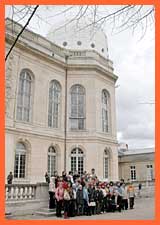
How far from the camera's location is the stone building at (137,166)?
121ft

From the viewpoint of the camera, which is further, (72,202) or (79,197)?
(79,197)

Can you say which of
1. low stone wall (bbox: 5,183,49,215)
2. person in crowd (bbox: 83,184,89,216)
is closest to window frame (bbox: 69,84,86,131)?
low stone wall (bbox: 5,183,49,215)

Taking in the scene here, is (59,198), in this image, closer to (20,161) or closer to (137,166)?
(20,161)

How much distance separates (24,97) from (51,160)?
468cm

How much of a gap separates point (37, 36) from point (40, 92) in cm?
407

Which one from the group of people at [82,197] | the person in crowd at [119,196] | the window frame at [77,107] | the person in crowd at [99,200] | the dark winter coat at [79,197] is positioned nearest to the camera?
the group of people at [82,197]

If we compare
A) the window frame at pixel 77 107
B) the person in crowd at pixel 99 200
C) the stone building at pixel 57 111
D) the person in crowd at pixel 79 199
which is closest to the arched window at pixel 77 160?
the stone building at pixel 57 111

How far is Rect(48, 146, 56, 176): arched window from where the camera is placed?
1970 centimetres

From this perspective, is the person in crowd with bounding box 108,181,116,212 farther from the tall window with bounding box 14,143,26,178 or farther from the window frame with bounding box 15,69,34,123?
the window frame with bounding box 15,69,34,123

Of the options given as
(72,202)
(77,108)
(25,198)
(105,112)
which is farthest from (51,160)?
(72,202)

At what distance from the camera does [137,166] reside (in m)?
38.2

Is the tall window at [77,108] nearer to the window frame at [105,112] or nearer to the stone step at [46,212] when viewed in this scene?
the window frame at [105,112]

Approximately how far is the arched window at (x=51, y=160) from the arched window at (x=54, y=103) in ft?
5.55

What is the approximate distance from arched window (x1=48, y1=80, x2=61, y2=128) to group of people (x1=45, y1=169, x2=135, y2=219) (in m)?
9.22
